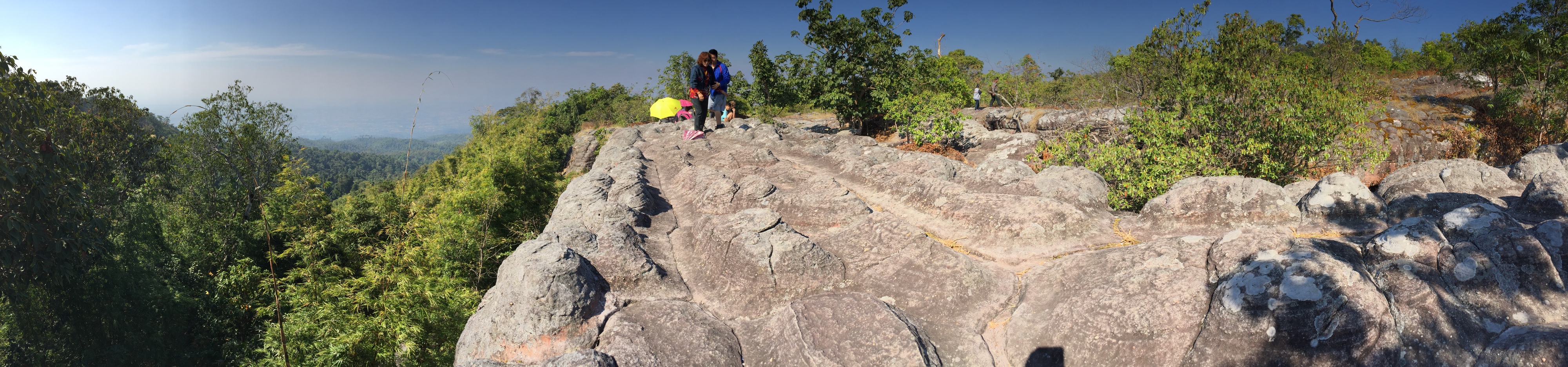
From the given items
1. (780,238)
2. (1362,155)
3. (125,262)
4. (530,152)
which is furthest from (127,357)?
(1362,155)

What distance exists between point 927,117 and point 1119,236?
8.81m

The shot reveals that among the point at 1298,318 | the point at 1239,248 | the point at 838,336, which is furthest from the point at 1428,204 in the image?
the point at 838,336

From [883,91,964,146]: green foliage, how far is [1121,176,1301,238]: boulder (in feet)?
25.3

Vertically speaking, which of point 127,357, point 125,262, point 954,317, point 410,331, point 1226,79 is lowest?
point 127,357

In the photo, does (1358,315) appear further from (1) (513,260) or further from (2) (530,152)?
(2) (530,152)

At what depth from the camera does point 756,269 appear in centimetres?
583

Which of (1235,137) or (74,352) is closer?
(1235,137)

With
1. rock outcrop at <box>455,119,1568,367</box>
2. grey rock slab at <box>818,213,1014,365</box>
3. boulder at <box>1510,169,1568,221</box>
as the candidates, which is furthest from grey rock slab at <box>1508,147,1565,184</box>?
grey rock slab at <box>818,213,1014,365</box>

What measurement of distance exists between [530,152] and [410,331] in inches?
440

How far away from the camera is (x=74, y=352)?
12383 mm

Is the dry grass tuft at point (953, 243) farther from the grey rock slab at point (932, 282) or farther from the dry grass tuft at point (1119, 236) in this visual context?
the dry grass tuft at point (1119, 236)

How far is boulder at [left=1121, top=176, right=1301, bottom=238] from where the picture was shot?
623cm

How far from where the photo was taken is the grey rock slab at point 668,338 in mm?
4434

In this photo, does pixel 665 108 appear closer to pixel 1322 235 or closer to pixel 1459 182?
pixel 1322 235
